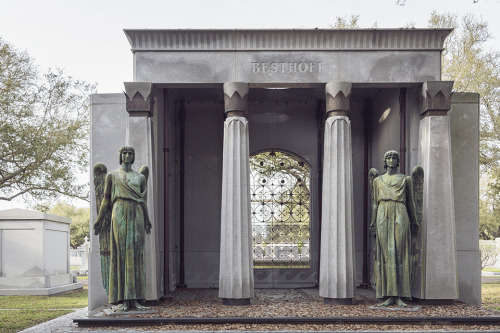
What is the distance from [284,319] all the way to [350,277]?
92.0 inches

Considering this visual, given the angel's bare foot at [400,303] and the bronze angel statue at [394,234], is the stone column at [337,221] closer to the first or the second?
the bronze angel statue at [394,234]

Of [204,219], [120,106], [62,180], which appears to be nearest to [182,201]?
[204,219]

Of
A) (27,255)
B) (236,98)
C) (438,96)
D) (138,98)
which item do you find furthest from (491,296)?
(27,255)

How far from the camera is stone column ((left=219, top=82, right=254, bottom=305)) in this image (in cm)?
1120

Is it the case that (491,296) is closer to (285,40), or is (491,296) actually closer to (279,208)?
(279,208)

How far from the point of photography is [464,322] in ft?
31.2

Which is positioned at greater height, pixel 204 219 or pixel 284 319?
pixel 204 219

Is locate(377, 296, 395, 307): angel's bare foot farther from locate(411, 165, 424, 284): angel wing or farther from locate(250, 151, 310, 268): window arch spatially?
locate(250, 151, 310, 268): window arch

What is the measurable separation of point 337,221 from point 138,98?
4483 mm

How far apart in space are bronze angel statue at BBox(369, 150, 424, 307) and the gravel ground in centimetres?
42

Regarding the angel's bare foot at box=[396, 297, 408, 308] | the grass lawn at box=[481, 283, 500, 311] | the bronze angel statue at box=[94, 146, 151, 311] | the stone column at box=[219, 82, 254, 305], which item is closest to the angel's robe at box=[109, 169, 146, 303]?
the bronze angel statue at box=[94, 146, 151, 311]

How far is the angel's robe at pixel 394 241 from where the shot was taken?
1063cm

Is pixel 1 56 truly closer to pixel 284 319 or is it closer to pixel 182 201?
pixel 182 201

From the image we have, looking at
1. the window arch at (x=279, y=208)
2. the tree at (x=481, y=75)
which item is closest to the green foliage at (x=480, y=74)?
the tree at (x=481, y=75)
